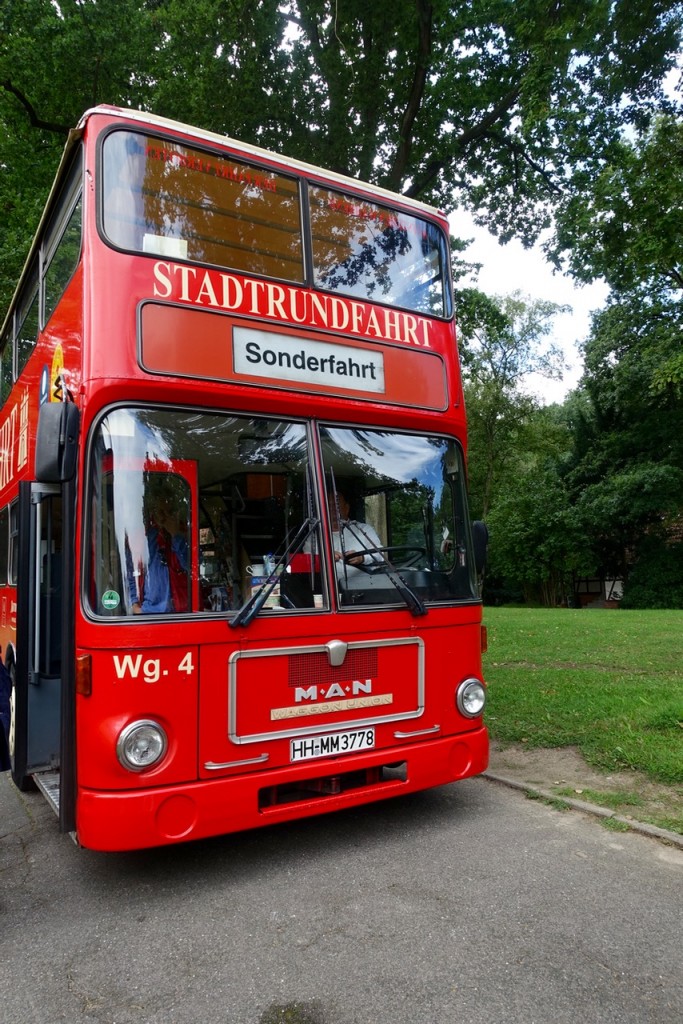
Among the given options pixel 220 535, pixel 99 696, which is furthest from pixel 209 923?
pixel 220 535

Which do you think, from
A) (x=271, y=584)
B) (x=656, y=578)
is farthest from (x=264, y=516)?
(x=656, y=578)

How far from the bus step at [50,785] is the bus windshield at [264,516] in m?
1.35

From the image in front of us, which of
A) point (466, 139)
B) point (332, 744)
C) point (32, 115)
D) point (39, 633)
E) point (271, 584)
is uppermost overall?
point (32, 115)

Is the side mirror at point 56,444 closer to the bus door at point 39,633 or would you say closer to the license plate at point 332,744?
A: the bus door at point 39,633

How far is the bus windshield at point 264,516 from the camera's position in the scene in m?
3.92

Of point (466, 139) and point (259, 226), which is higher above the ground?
point (466, 139)

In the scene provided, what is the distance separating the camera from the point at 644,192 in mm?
9352

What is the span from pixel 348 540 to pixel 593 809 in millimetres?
2426

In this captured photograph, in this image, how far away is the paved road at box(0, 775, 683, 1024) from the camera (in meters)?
2.89

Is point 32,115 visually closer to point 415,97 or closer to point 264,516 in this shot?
point 415,97

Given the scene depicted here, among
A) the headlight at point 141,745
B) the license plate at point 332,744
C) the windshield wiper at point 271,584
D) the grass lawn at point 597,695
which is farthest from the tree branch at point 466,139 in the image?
the headlight at point 141,745

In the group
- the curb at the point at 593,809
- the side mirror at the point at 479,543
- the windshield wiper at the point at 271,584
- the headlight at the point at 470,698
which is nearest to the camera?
the windshield wiper at the point at 271,584

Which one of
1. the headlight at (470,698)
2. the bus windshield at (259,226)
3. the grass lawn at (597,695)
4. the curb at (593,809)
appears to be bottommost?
the curb at (593,809)

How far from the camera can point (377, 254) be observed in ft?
17.2
